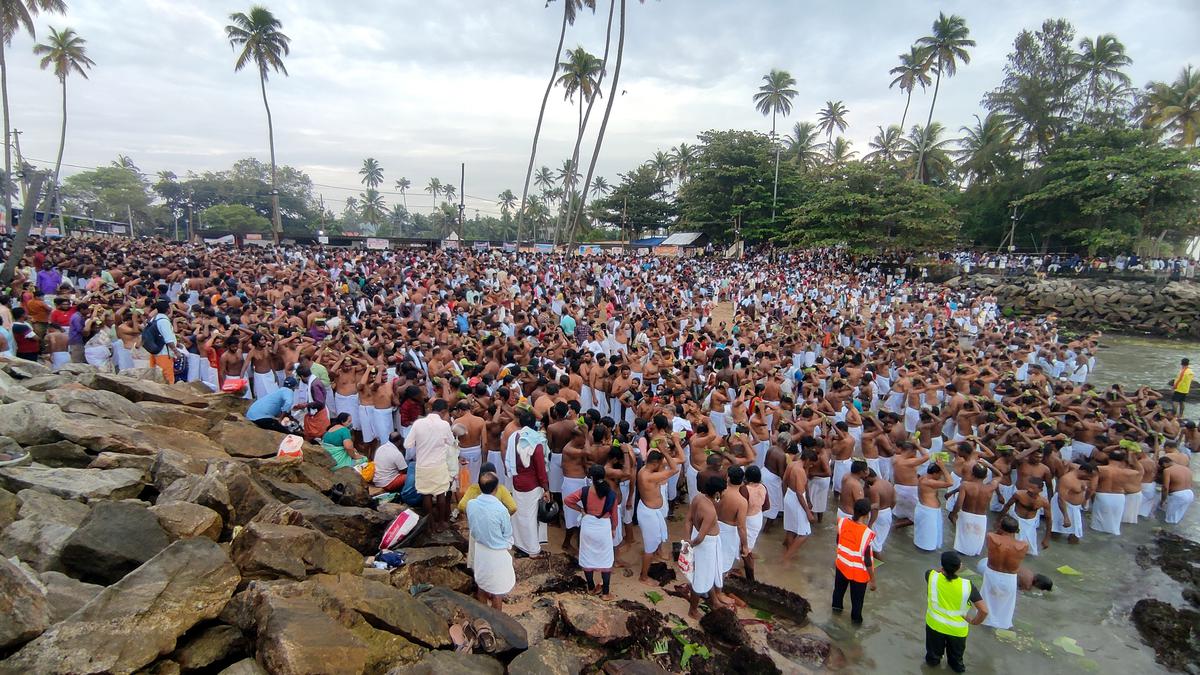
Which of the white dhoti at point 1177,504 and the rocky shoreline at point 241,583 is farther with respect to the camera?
the white dhoti at point 1177,504

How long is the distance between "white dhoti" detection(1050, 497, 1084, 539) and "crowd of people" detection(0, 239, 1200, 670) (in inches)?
2.1

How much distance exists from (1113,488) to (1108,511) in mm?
342

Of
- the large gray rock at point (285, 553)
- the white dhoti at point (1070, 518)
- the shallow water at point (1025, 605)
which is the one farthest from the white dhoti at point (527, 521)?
the white dhoti at point (1070, 518)

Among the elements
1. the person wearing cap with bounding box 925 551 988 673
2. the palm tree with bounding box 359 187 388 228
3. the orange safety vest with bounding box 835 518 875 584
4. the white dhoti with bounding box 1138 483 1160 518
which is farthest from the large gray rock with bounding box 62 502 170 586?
the palm tree with bounding box 359 187 388 228

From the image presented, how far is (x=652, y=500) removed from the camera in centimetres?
632

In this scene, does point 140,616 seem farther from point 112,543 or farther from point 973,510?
point 973,510

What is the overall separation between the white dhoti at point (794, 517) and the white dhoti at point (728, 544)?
141cm

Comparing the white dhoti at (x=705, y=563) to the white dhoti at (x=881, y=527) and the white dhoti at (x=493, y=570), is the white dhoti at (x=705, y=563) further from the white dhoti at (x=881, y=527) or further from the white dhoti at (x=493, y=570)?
the white dhoti at (x=881, y=527)

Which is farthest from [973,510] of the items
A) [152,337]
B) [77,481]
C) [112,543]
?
[152,337]

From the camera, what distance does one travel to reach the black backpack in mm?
9242

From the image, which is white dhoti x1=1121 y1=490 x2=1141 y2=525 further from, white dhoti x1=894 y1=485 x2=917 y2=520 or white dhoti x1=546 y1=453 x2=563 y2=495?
white dhoti x1=546 y1=453 x2=563 y2=495

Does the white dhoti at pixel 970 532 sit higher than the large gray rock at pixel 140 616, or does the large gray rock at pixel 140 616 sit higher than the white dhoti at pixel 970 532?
the large gray rock at pixel 140 616

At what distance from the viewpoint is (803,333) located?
15.5 meters

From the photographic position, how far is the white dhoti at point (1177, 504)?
8.23 m
